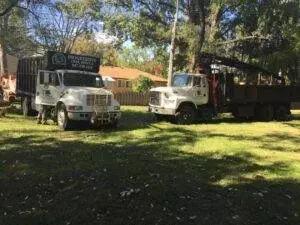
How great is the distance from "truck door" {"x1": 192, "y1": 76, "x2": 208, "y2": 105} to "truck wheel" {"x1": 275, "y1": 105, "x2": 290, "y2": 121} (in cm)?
537

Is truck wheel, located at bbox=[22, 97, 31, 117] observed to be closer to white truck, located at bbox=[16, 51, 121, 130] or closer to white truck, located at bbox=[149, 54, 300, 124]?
white truck, located at bbox=[16, 51, 121, 130]

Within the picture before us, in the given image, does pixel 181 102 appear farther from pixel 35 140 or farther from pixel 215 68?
pixel 35 140

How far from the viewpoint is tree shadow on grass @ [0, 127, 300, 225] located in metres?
8.70

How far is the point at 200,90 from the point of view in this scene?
25078 millimetres

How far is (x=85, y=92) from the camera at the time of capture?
20.0 metres

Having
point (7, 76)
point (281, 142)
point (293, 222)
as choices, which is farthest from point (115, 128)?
point (7, 76)

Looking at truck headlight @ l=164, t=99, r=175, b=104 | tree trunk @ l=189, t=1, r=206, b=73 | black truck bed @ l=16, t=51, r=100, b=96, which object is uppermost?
tree trunk @ l=189, t=1, r=206, b=73

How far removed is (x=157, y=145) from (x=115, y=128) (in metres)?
4.71

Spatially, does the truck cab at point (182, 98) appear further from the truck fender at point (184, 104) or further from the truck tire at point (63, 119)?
the truck tire at point (63, 119)

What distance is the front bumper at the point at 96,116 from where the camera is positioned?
64.8 feet

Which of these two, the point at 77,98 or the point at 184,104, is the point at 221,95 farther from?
the point at 77,98

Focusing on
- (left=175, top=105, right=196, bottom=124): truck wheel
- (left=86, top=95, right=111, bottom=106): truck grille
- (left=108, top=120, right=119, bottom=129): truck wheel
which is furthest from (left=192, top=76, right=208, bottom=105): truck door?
(left=86, top=95, right=111, bottom=106): truck grille

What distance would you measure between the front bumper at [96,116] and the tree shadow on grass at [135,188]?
4.43 metres

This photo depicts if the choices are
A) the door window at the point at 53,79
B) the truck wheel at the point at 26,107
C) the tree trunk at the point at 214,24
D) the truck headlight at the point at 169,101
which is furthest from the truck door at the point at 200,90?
the tree trunk at the point at 214,24
